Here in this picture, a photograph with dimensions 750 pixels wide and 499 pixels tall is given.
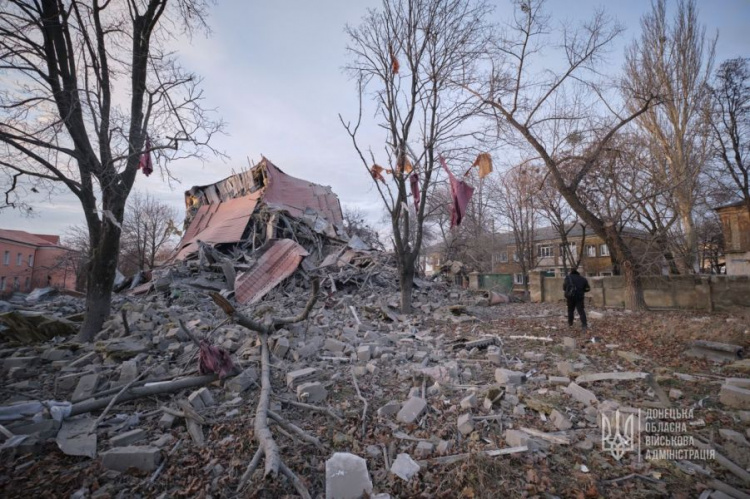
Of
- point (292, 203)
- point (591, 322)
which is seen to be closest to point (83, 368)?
point (591, 322)

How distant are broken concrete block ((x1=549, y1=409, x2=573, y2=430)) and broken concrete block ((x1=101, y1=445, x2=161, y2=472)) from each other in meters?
3.54

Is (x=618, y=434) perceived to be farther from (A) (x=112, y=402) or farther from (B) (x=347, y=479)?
(A) (x=112, y=402)

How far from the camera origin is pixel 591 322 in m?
8.48

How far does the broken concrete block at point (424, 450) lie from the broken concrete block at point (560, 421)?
49.1 inches

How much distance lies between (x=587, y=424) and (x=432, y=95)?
867 centimetres

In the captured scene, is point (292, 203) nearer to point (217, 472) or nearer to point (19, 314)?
point (19, 314)

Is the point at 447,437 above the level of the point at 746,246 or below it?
below

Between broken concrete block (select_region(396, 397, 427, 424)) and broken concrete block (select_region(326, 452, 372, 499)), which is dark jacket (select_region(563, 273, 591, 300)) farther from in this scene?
broken concrete block (select_region(326, 452, 372, 499))

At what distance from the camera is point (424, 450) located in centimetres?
281

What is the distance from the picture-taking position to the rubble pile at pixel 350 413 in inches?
96.3

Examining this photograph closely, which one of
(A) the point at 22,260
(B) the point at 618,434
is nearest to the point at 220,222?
(B) the point at 618,434

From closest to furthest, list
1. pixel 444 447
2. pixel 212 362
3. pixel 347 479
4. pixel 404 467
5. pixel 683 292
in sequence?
pixel 347 479
pixel 404 467
pixel 444 447
pixel 212 362
pixel 683 292

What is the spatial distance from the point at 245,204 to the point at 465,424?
1442 cm

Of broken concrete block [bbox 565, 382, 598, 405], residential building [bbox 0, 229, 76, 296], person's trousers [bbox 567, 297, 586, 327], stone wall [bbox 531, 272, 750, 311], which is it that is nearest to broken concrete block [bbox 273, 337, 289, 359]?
broken concrete block [bbox 565, 382, 598, 405]
